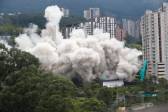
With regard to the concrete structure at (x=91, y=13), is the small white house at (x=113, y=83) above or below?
below

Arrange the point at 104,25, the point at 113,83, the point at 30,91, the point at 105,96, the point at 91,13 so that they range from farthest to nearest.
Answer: the point at 91,13
the point at 104,25
the point at 113,83
the point at 105,96
the point at 30,91

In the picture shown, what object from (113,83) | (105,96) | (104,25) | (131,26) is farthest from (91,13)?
(105,96)

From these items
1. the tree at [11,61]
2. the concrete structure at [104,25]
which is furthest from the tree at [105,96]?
the concrete structure at [104,25]

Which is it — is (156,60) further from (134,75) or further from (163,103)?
(163,103)

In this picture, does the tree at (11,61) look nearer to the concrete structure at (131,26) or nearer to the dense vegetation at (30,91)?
the dense vegetation at (30,91)

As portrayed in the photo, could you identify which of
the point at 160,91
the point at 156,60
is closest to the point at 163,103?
the point at 160,91

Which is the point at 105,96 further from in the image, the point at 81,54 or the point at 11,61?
the point at 81,54

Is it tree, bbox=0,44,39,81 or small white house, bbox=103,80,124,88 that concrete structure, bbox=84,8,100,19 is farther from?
tree, bbox=0,44,39,81

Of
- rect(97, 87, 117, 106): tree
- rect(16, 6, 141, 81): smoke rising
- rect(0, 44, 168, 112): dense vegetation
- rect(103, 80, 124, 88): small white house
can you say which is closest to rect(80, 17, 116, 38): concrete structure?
rect(16, 6, 141, 81): smoke rising
